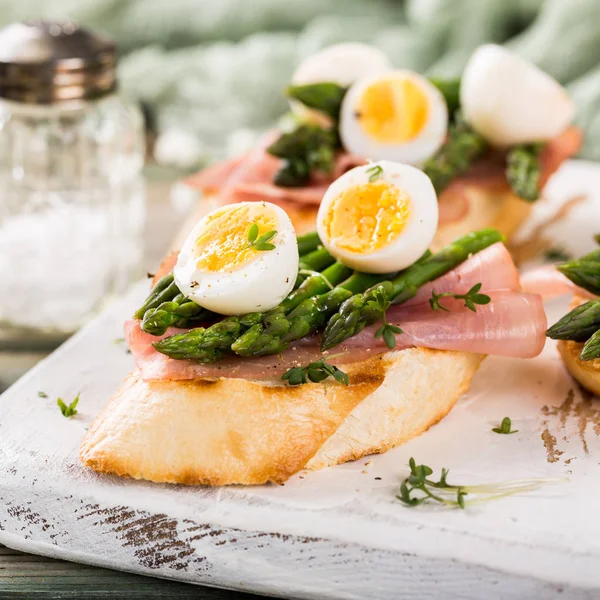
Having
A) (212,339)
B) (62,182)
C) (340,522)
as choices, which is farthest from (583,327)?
(62,182)

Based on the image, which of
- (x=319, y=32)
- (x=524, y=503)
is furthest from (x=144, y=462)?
(x=319, y=32)

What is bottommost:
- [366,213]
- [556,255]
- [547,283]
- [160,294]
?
[556,255]

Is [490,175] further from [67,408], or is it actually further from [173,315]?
[67,408]

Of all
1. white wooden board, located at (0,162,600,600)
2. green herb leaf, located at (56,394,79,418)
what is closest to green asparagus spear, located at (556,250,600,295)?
white wooden board, located at (0,162,600,600)

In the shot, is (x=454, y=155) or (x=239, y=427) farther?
(x=454, y=155)

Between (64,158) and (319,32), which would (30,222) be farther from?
(319,32)

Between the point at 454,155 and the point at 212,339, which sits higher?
the point at 212,339
